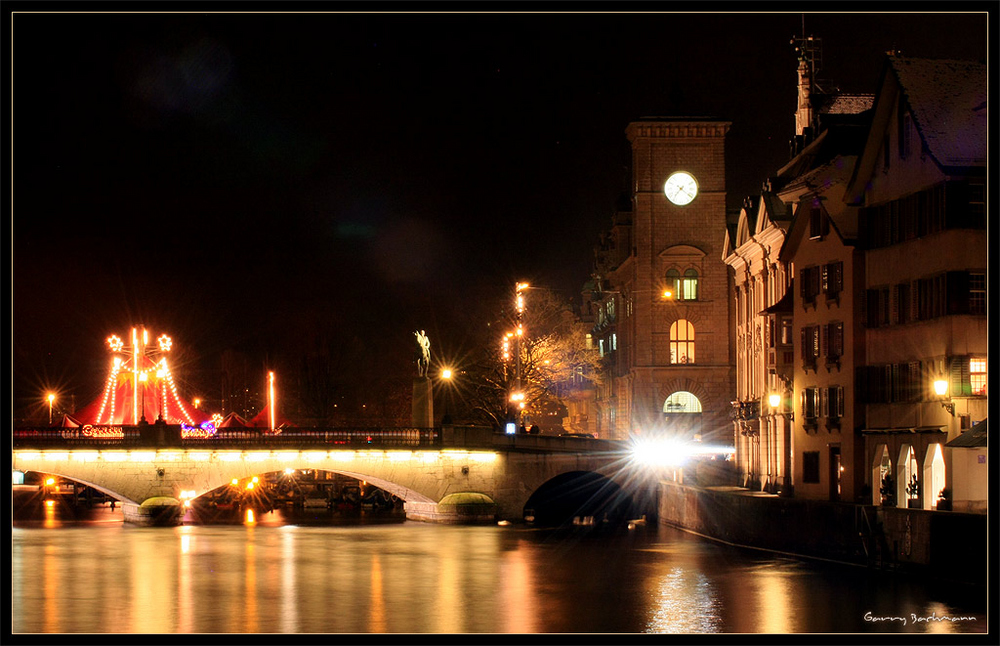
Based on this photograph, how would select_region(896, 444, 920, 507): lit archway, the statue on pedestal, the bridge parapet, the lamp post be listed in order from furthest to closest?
the lamp post → the statue on pedestal → the bridge parapet → select_region(896, 444, 920, 507): lit archway

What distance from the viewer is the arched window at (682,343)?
91250 mm

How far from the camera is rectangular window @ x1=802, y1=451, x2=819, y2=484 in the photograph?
2073 inches

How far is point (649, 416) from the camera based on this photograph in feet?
296

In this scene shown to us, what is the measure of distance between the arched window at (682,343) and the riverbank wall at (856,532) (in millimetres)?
30961

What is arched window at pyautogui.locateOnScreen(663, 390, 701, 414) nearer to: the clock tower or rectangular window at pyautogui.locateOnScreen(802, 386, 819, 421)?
the clock tower

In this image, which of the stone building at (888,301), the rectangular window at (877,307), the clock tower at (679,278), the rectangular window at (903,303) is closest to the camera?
the stone building at (888,301)

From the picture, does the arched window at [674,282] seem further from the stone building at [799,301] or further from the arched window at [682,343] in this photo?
the stone building at [799,301]

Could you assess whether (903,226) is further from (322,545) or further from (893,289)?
(322,545)

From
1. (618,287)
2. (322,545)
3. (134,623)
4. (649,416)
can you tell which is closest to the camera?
(134,623)

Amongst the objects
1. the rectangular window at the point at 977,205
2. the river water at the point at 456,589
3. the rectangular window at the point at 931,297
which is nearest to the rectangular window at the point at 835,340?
the rectangular window at the point at 931,297

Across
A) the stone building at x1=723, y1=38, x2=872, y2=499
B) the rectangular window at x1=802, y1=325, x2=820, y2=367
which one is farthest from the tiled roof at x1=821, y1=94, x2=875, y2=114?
the rectangular window at x1=802, y1=325, x2=820, y2=367

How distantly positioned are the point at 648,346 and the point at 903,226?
4566 centimetres

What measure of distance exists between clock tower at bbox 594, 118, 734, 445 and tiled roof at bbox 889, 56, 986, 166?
43.2 meters

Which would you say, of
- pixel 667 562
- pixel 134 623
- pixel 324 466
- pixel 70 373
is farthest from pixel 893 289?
pixel 70 373
